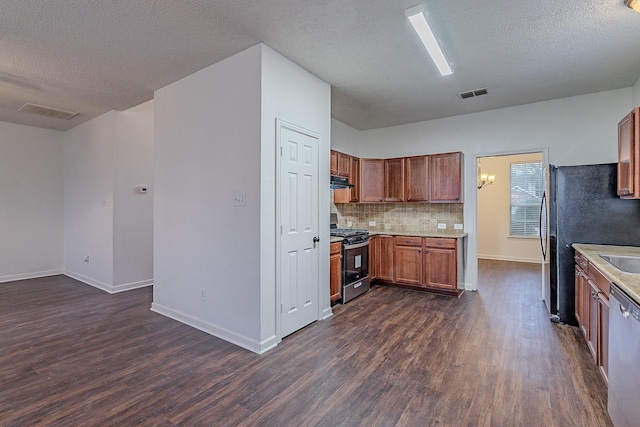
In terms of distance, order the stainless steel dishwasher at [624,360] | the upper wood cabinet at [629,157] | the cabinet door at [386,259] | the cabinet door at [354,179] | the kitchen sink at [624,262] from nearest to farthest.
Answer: the stainless steel dishwasher at [624,360]
the upper wood cabinet at [629,157]
the kitchen sink at [624,262]
the cabinet door at [386,259]
the cabinet door at [354,179]

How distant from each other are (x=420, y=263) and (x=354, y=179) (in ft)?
5.85

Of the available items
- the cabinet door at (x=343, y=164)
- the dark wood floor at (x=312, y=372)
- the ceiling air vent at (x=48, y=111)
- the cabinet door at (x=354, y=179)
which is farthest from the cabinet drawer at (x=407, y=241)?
the ceiling air vent at (x=48, y=111)

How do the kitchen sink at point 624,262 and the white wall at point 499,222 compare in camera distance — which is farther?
the white wall at point 499,222

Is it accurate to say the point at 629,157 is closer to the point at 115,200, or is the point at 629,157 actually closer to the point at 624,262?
the point at 624,262

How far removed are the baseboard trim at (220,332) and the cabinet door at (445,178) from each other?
3479mm

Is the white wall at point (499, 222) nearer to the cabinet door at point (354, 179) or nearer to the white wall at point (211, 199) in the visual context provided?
the cabinet door at point (354, 179)

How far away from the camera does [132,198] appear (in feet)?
16.8

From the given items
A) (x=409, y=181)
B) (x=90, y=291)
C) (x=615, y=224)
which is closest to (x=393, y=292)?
(x=409, y=181)

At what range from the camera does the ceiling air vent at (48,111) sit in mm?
4559

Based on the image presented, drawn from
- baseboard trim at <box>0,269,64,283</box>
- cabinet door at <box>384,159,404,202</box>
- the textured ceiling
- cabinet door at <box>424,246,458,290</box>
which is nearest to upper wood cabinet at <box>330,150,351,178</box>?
cabinet door at <box>384,159,404,202</box>

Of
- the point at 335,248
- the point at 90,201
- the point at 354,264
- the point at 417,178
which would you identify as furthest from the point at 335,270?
the point at 90,201

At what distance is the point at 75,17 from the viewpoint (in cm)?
246

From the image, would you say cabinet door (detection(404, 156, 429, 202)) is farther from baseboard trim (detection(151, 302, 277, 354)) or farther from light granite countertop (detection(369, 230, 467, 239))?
baseboard trim (detection(151, 302, 277, 354))

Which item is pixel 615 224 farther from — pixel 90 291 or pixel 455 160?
pixel 90 291
